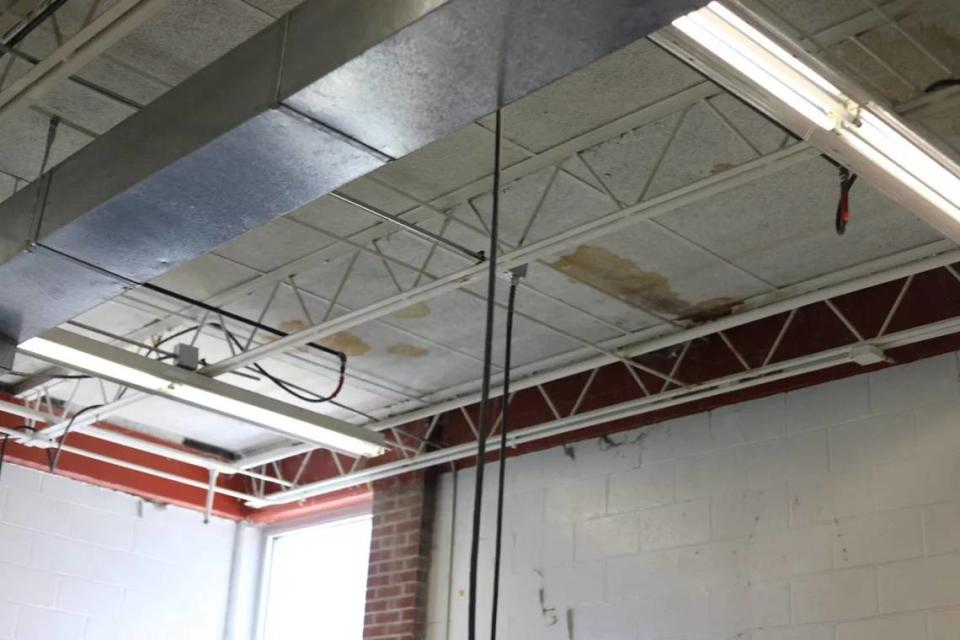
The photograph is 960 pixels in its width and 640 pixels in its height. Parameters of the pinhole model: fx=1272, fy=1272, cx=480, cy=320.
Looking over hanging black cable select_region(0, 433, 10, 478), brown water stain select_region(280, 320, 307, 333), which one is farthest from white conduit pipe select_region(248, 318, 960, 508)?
hanging black cable select_region(0, 433, 10, 478)

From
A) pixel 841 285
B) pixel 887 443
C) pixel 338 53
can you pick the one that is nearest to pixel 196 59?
pixel 338 53

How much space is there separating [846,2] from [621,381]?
3072 mm

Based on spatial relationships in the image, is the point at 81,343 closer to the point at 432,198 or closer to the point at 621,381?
the point at 432,198

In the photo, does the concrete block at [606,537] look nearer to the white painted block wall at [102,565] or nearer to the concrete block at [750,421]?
the concrete block at [750,421]

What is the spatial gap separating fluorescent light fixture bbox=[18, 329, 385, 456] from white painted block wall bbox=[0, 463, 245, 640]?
2232 mm

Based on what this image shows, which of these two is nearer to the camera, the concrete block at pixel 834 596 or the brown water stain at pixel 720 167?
the brown water stain at pixel 720 167

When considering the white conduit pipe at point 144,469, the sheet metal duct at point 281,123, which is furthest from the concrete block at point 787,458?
the white conduit pipe at point 144,469

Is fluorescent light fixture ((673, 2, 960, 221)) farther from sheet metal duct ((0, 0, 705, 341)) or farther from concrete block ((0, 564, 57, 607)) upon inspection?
concrete block ((0, 564, 57, 607))

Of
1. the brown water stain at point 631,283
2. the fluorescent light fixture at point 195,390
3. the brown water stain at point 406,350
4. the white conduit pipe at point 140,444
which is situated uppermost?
the brown water stain at point 631,283

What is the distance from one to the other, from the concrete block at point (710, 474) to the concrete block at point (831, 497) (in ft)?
1.03

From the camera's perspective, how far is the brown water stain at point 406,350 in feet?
22.3

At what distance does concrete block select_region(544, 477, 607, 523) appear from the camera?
6.62 metres

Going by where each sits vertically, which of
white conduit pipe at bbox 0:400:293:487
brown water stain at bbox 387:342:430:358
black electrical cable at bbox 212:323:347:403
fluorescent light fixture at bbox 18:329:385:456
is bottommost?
fluorescent light fixture at bbox 18:329:385:456

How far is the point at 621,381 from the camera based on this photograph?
22.0ft
